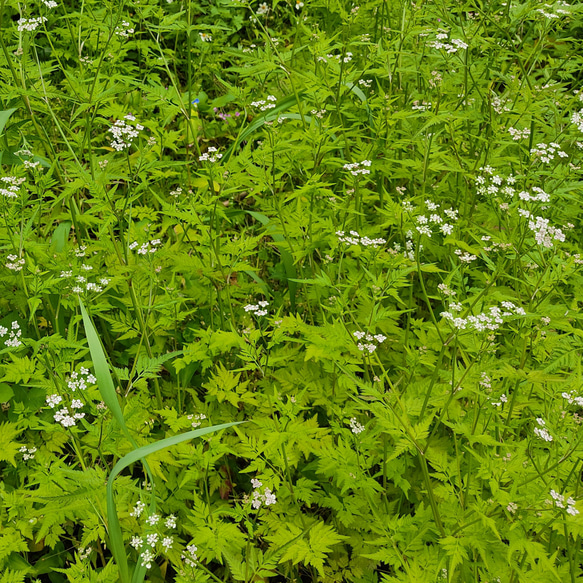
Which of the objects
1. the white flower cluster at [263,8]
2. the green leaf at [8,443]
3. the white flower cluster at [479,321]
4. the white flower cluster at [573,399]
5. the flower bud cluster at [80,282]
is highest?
the white flower cluster at [263,8]

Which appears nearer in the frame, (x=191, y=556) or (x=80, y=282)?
(x=191, y=556)

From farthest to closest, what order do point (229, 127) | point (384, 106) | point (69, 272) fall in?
point (229, 127)
point (384, 106)
point (69, 272)

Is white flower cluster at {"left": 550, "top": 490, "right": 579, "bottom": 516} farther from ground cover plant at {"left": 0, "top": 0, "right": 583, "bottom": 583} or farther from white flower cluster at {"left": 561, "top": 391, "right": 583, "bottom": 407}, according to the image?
white flower cluster at {"left": 561, "top": 391, "right": 583, "bottom": 407}

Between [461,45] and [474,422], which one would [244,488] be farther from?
[461,45]

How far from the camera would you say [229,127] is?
4941 mm

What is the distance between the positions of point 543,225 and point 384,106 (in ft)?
4.70

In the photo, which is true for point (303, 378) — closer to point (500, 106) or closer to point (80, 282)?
point (80, 282)

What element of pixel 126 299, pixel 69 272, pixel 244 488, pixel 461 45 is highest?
pixel 461 45

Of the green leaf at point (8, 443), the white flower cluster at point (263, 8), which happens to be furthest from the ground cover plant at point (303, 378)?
the white flower cluster at point (263, 8)

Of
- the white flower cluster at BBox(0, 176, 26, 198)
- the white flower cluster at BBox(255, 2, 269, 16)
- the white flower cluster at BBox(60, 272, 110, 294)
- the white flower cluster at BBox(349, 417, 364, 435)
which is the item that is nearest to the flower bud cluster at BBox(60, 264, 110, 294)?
the white flower cluster at BBox(60, 272, 110, 294)

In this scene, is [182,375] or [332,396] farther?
[182,375]

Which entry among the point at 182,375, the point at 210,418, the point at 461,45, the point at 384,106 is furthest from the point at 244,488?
the point at 461,45

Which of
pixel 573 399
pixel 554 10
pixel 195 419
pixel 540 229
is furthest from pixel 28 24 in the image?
pixel 573 399

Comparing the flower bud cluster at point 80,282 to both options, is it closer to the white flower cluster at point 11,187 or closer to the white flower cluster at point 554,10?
the white flower cluster at point 11,187
